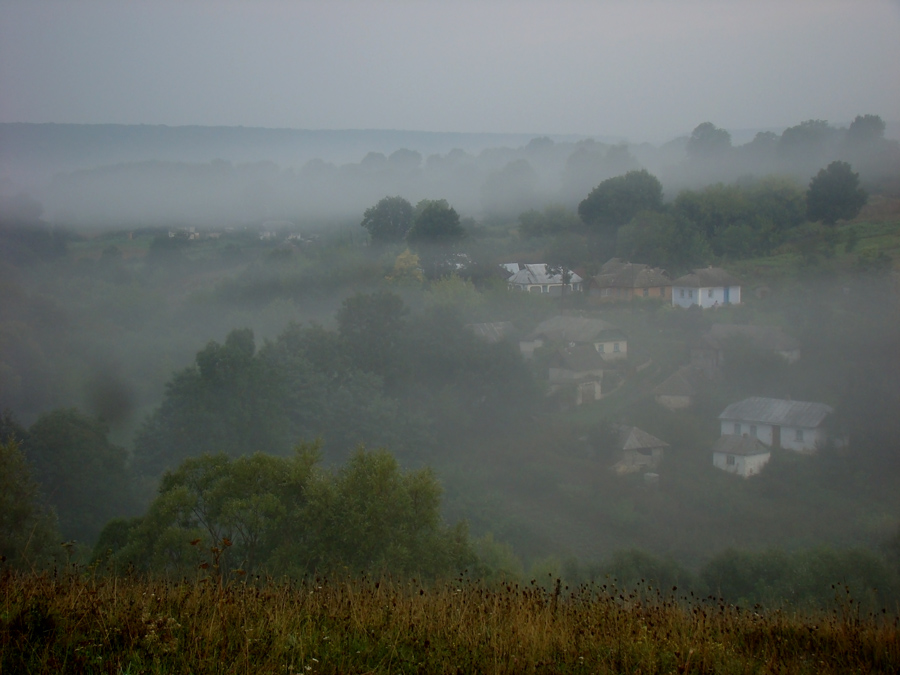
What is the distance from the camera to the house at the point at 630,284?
35000mm

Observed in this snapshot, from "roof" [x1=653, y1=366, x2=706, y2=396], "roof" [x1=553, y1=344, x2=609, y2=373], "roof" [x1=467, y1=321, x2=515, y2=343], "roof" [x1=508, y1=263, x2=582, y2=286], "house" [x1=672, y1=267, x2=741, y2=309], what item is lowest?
"roof" [x1=653, y1=366, x2=706, y2=396]

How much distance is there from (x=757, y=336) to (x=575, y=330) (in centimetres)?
766

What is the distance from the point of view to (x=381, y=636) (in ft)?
9.56

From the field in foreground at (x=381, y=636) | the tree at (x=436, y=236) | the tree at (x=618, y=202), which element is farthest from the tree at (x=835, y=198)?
the field in foreground at (x=381, y=636)

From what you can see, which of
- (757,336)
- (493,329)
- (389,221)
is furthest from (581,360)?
(389,221)

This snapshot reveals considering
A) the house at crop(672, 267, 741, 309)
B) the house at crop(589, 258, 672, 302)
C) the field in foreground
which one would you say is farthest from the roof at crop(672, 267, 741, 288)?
the field in foreground

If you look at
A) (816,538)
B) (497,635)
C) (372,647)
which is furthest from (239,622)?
(816,538)

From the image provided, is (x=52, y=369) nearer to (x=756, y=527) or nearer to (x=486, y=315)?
(x=486, y=315)

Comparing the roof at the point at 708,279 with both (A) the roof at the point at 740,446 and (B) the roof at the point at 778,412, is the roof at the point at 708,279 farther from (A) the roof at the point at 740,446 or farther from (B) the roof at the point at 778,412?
(A) the roof at the point at 740,446

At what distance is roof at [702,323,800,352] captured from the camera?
2952 cm

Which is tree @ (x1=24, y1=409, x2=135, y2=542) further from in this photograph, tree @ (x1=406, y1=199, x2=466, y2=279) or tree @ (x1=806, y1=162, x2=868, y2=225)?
tree @ (x1=806, y1=162, x2=868, y2=225)

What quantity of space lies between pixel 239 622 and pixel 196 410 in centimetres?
2213

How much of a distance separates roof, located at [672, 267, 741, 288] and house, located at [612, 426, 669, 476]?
11.2 m

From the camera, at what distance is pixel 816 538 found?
1917 cm
